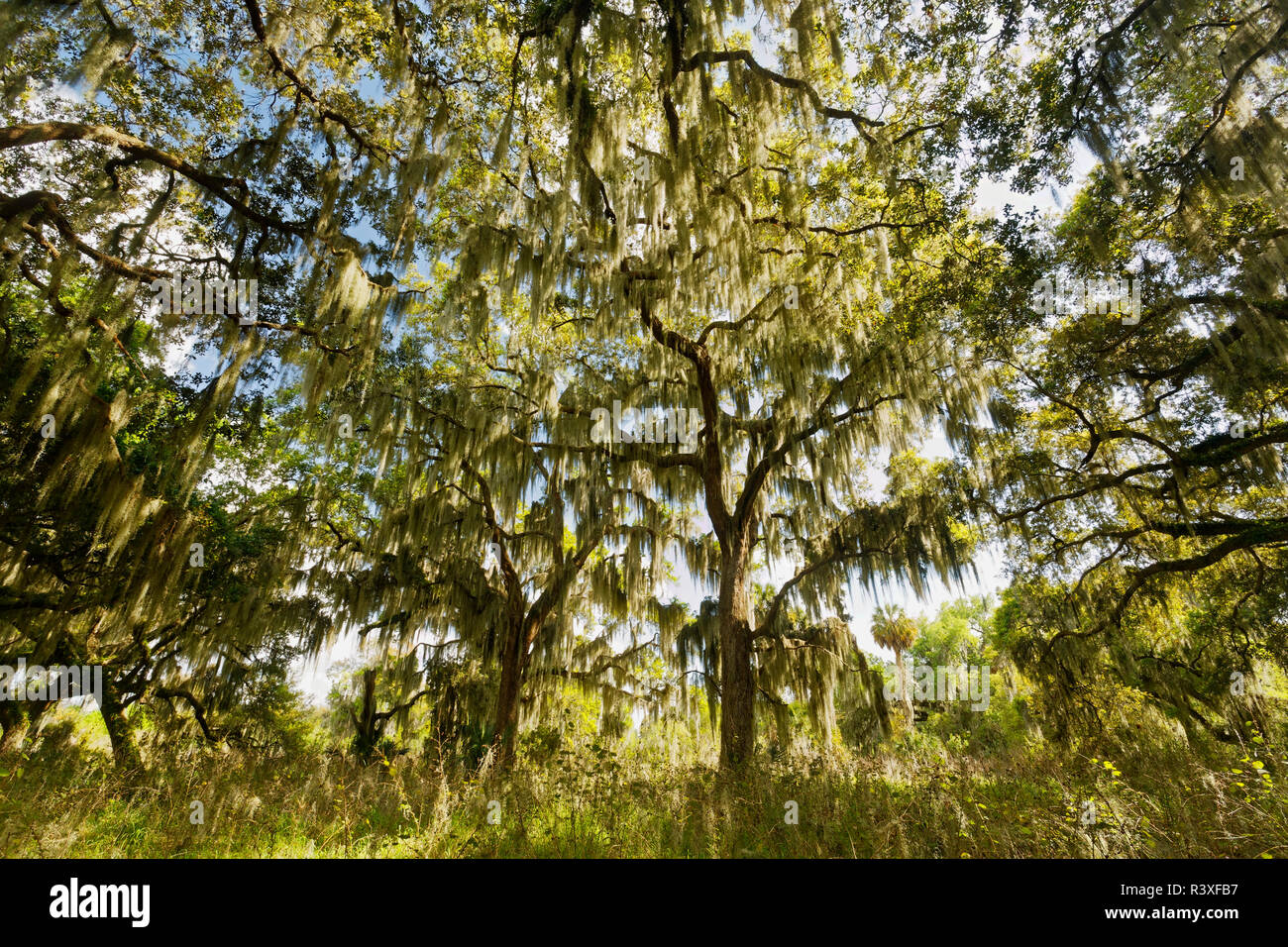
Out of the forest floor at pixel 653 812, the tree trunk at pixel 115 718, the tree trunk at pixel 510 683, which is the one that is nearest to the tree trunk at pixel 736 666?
the forest floor at pixel 653 812

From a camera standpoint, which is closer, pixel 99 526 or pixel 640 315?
pixel 99 526

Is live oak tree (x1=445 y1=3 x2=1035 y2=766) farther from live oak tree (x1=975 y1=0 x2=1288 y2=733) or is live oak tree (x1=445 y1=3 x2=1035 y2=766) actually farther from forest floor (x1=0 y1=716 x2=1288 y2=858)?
forest floor (x1=0 y1=716 x2=1288 y2=858)

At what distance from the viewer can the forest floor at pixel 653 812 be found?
3.22 meters

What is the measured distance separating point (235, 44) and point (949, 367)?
10487mm

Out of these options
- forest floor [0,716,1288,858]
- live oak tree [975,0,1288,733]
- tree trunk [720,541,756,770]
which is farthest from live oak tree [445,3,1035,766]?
forest floor [0,716,1288,858]

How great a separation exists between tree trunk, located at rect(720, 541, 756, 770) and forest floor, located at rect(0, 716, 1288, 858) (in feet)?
6.01

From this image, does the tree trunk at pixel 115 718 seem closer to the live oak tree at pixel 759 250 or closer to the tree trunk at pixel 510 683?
the tree trunk at pixel 510 683

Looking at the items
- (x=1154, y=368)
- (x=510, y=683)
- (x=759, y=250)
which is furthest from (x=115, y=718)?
(x=1154, y=368)

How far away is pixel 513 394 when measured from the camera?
375 inches

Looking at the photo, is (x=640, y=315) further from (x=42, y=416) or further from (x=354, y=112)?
(x=42, y=416)

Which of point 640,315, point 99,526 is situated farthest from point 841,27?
point 99,526

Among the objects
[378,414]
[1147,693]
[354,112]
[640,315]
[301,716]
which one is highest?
[354,112]

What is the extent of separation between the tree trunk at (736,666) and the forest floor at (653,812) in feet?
6.01
